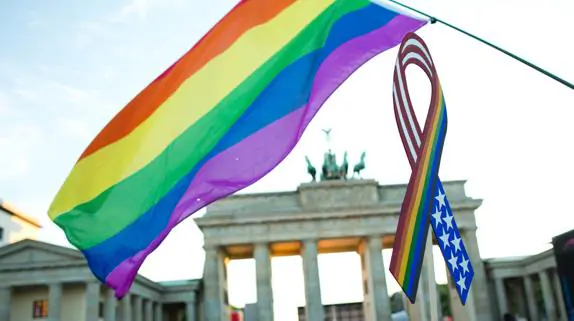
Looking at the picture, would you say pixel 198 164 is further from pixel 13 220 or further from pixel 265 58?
pixel 13 220

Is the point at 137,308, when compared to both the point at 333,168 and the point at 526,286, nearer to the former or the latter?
the point at 333,168

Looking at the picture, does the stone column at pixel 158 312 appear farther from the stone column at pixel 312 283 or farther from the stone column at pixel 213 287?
the stone column at pixel 312 283

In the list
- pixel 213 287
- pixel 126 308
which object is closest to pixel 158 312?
pixel 213 287

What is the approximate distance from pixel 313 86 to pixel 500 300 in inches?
2219

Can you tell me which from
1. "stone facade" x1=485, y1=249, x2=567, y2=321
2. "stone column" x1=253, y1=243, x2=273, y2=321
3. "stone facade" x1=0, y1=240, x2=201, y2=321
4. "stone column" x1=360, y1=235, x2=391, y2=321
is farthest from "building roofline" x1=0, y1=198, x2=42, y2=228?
"stone facade" x1=485, y1=249, x2=567, y2=321

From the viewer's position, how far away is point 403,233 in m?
8.02

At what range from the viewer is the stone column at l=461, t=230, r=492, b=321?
56.7 metres

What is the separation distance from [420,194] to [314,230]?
168ft

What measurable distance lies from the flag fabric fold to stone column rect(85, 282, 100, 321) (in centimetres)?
3918

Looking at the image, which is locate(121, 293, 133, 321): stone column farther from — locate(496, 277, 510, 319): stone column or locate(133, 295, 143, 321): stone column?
locate(496, 277, 510, 319): stone column

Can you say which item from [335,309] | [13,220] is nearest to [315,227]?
[335,309]

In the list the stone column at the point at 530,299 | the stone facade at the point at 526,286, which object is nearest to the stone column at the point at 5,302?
the stone facade at the point at 526,286

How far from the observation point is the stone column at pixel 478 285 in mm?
56719

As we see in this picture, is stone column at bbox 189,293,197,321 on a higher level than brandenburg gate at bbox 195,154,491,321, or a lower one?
lower
